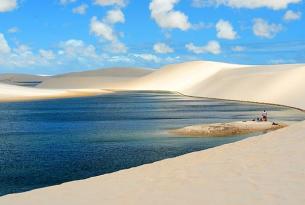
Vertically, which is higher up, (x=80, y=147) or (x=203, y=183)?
(x=203, y=183)

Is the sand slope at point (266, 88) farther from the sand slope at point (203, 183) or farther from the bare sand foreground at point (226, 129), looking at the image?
the sand slope at point (203, 183)

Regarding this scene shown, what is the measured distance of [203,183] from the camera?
16.5 meters

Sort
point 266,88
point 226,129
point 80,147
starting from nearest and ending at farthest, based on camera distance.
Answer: point 80,147 → point 226,129 → point 266,88

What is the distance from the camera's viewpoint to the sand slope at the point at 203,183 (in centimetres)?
1479

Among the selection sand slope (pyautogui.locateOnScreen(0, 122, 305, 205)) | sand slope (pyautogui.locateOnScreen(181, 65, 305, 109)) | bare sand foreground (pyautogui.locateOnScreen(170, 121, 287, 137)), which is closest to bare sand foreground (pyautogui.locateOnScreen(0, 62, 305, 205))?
sand slope (pyautogui.locateOnScreen(0, 122, 305, 205))

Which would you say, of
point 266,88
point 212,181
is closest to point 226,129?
point 212,181

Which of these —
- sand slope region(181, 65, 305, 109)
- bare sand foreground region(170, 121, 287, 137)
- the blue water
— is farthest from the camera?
sand slope region(181, 65, 305, 109)

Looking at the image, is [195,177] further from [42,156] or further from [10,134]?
[10,134]

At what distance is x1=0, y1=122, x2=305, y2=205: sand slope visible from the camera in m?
14.8

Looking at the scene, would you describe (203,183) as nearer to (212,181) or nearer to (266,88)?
(212,181)

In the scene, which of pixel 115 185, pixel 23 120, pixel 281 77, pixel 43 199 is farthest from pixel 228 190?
pixel 281 77

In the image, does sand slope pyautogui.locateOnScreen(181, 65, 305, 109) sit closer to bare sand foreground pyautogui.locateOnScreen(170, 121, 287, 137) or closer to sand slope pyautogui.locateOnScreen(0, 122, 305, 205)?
bare sand foreground pyautogui.locateOnScreen(170, 121, 287, 137)

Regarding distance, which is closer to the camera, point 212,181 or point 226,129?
point 212,181

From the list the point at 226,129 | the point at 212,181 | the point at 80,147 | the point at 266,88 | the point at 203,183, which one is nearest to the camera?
the point at 203,183
